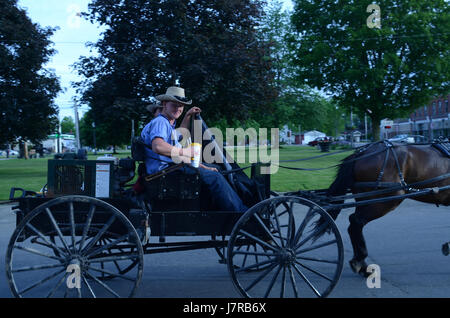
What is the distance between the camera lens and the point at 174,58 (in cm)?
1452

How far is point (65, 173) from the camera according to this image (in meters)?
4.04

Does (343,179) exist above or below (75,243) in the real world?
above

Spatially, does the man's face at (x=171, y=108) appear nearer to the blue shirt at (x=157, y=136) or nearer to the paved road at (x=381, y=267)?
the blue shirt at (x=157, y=136)

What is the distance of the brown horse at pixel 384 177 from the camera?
4625 millimetres

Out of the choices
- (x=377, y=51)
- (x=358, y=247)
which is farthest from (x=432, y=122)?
(x=358, y=247)

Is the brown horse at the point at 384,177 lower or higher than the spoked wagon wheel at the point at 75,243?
higher

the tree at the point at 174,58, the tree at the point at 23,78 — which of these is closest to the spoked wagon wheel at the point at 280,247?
the tree at the point at 174,58

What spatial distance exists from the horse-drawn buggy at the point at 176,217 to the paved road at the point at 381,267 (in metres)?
0.27

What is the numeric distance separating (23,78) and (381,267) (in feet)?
67.7

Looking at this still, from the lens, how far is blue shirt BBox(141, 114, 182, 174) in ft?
13.2

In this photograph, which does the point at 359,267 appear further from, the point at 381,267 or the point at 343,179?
the point at 343,179

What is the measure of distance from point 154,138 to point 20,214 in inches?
55.3

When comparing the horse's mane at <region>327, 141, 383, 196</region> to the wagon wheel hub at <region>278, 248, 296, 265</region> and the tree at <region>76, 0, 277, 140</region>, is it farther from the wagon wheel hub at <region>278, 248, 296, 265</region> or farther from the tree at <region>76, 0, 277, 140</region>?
the tree at <region>76, 0, 277, 140</region>

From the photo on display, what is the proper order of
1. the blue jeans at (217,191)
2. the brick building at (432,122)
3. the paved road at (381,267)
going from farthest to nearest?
the brick building at (432,122) < the paved road at (381,267) < the blue jeans at (217,191)
